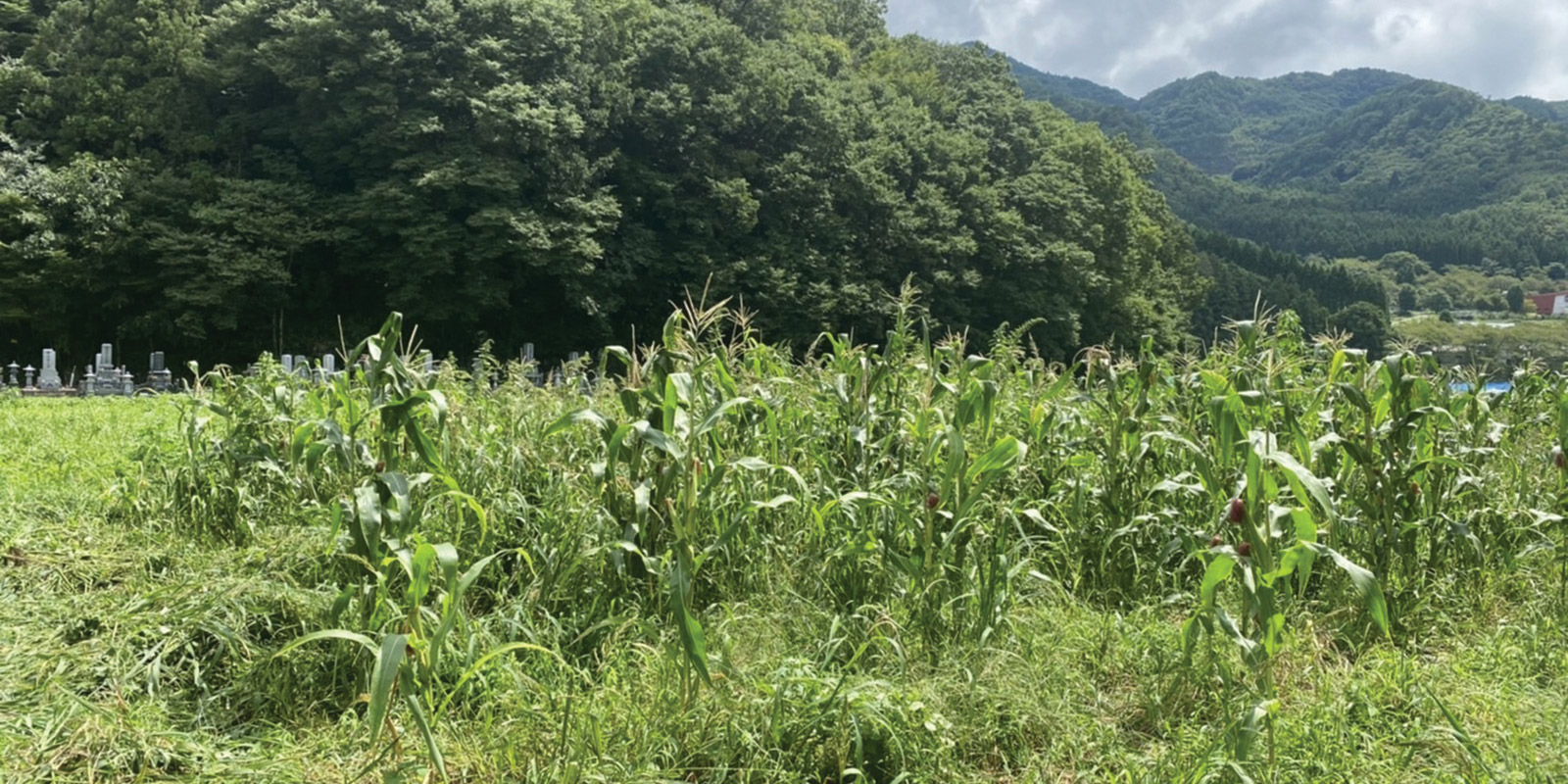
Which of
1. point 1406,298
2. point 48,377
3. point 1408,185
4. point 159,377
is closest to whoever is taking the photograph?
point 48,377

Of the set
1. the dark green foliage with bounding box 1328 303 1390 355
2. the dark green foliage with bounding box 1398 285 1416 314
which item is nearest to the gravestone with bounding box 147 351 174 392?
the dark green foliage with bounding box 1328 303 1390 355

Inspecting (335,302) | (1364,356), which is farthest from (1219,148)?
(1364,356)

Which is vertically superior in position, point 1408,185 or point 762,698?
point 1408,185

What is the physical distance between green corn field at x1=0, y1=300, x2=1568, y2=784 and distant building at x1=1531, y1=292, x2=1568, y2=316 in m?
90.8

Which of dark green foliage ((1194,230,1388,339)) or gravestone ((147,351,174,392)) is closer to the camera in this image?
gravestone ((147,351,174,392))

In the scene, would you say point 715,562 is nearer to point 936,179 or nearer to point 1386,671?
point 1386,671

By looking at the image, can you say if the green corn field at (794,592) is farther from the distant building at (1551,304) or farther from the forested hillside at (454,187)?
the distant building at (1551,304)

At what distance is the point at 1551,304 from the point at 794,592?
316 ft

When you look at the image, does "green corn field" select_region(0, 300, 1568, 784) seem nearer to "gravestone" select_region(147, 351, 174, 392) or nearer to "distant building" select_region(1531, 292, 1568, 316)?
"gravestone" select_region(147, 351, 174, 392)

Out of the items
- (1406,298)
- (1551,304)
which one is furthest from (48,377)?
(1551,304)

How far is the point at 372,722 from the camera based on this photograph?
5.63 feet

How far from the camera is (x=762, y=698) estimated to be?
237 cm

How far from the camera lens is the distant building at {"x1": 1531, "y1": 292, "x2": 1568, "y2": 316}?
73125 mm

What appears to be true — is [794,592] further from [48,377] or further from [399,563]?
[48,377]
